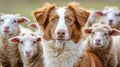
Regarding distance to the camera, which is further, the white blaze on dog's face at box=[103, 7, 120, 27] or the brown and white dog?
the white blaze on dog's face at box=[103, 7, 120, 27]

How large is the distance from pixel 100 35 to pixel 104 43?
0.55ft

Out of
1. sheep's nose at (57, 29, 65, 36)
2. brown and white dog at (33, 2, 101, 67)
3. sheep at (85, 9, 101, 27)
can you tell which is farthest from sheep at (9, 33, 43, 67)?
sheep at (85, 9, 101, 27)

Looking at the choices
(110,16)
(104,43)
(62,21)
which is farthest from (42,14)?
(110,16)

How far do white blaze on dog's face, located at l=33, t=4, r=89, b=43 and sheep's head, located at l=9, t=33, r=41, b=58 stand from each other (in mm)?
860

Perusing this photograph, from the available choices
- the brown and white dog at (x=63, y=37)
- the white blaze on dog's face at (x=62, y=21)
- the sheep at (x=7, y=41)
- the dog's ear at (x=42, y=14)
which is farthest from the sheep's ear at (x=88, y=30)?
the dog's ear at (x=42, y=14)

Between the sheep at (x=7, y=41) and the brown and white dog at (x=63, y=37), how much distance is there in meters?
1.38

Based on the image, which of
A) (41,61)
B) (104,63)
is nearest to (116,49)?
(104,63)

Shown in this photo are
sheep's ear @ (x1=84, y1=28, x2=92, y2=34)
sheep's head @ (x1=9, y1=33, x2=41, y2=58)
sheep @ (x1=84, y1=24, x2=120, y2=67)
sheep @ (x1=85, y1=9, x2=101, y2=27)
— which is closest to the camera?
sheep's head @ (x1=9, y1=33, x2=41, y2=58)

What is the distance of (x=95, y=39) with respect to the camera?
1111 centimetres

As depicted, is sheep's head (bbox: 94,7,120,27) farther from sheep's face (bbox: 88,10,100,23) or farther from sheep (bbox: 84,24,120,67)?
sheep (bbox: 84,24,120,67)

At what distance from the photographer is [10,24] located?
459 inches

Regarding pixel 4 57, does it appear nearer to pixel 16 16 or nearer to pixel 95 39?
pixel 16 16

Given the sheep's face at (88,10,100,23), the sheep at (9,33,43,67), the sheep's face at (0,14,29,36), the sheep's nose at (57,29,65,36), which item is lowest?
the sheep at (9,33,43,67)

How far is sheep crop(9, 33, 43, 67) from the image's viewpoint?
10.9m
